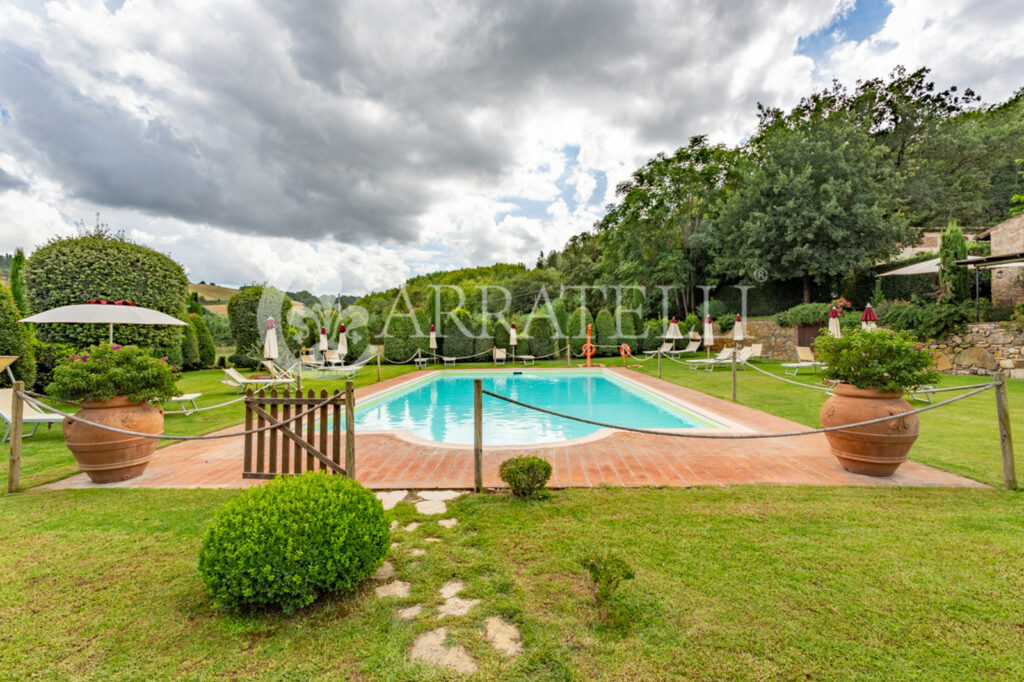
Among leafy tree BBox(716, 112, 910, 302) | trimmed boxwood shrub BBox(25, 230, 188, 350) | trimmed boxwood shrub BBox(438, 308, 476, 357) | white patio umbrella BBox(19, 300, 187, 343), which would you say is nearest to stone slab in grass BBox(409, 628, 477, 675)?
white patio umbrella BBox(19, 300, 187, 343)

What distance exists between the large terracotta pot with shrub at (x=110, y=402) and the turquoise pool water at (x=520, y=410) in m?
3.65

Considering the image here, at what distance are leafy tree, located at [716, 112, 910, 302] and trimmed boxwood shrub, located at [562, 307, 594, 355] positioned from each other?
8.07 meters

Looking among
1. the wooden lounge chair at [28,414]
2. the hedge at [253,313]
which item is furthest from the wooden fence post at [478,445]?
the hedge at [253,313]

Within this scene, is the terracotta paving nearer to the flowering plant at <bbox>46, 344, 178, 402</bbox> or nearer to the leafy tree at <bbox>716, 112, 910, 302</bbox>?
the flowering plant at <bbox>46, 344, 178, 402</bbox>

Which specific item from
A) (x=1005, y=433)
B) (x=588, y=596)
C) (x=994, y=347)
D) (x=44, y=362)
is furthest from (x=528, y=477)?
(x=994, y=347)

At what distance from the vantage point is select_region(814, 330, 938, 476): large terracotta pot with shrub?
4008 mm

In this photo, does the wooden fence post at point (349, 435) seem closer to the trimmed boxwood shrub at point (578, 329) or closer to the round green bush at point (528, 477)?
the round green bush at point (528, 477)

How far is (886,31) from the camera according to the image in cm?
1675

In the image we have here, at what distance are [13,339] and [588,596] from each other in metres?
10.8

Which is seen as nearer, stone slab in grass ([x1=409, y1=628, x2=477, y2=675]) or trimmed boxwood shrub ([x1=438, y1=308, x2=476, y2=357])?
stone slab in grass ([x1=409, y1=628, x2=477, y2=675])

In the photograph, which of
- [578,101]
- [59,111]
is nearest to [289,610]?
[59,111]

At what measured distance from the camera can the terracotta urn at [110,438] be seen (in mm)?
4031

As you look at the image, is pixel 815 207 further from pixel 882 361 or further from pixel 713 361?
pixel 882 361

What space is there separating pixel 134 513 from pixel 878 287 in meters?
23.1
